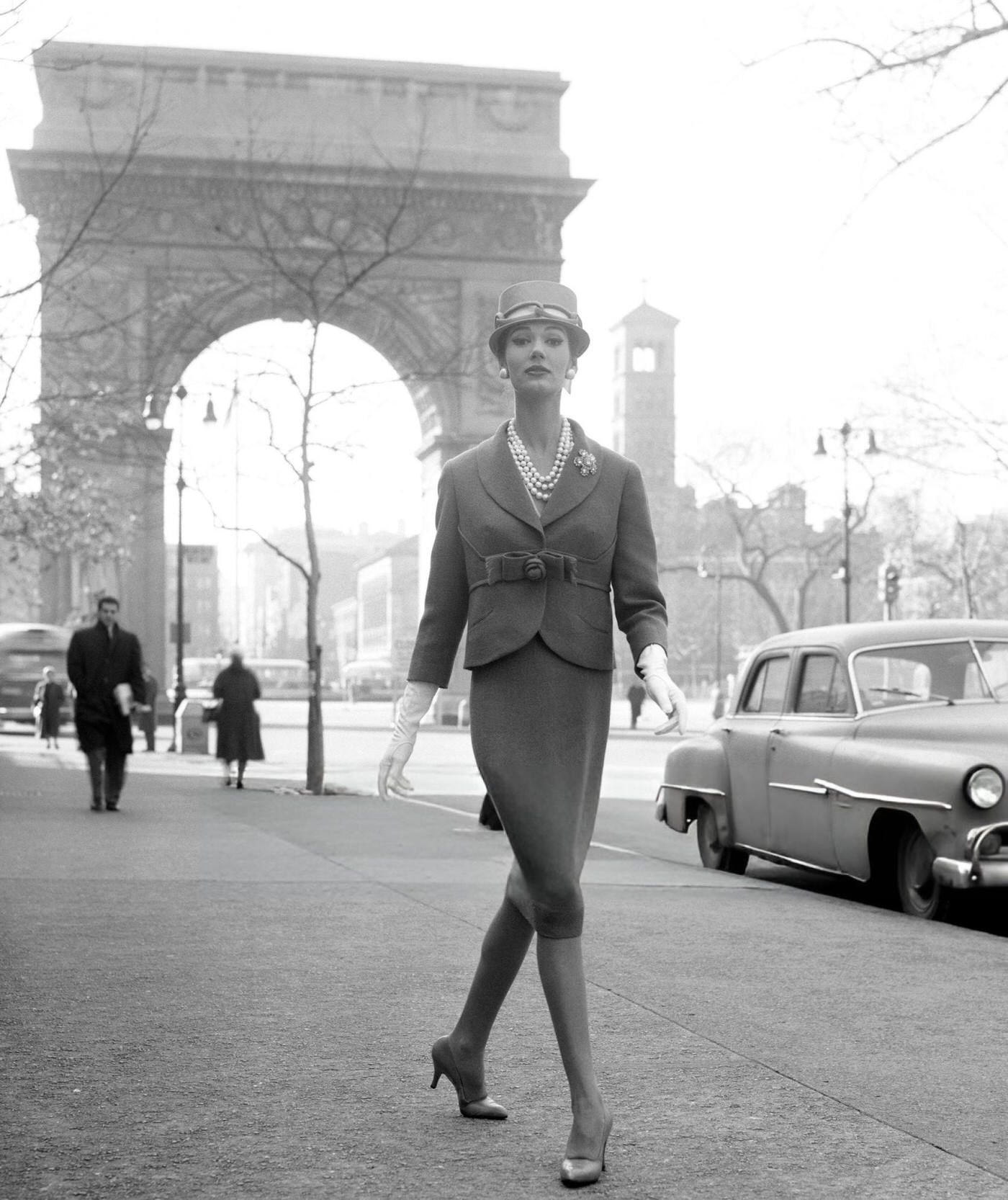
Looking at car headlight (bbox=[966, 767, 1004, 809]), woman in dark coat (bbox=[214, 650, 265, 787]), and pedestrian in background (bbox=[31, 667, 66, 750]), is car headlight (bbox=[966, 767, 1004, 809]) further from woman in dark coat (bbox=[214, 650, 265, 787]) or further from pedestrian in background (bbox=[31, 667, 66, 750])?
pedestrian in background (bbox=[31, 667, 66, 750])

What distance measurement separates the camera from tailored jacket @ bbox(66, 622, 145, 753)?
→ 16.8 m

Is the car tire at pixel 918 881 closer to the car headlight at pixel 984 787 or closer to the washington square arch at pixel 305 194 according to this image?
the car headlight at pixel 984 787

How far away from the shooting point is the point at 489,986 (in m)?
4.62

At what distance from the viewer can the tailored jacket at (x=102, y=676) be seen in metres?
16.8

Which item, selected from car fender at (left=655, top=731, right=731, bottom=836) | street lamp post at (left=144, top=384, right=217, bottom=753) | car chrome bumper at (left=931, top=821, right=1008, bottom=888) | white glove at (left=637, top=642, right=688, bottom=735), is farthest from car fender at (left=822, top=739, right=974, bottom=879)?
street lamp post at (left=144, top=384, right=217, bottom=753)

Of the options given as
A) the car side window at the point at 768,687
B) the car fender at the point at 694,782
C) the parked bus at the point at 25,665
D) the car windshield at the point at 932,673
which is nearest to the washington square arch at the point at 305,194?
the parked bus at the point at 25,665

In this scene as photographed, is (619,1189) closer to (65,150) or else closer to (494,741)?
(494,741)

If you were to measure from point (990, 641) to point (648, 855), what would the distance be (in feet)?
12.3

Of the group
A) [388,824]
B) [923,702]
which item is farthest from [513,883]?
[388,824]

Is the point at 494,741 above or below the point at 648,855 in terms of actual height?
above

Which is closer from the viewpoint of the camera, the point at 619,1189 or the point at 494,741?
the point at 619,1189

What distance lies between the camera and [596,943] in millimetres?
7793

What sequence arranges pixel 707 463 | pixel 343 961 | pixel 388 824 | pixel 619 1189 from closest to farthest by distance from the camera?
pixel 619 1189, pixel 343 961, pixel 388 824, pixel 707 463

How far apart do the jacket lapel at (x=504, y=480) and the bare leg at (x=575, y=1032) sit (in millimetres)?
995
